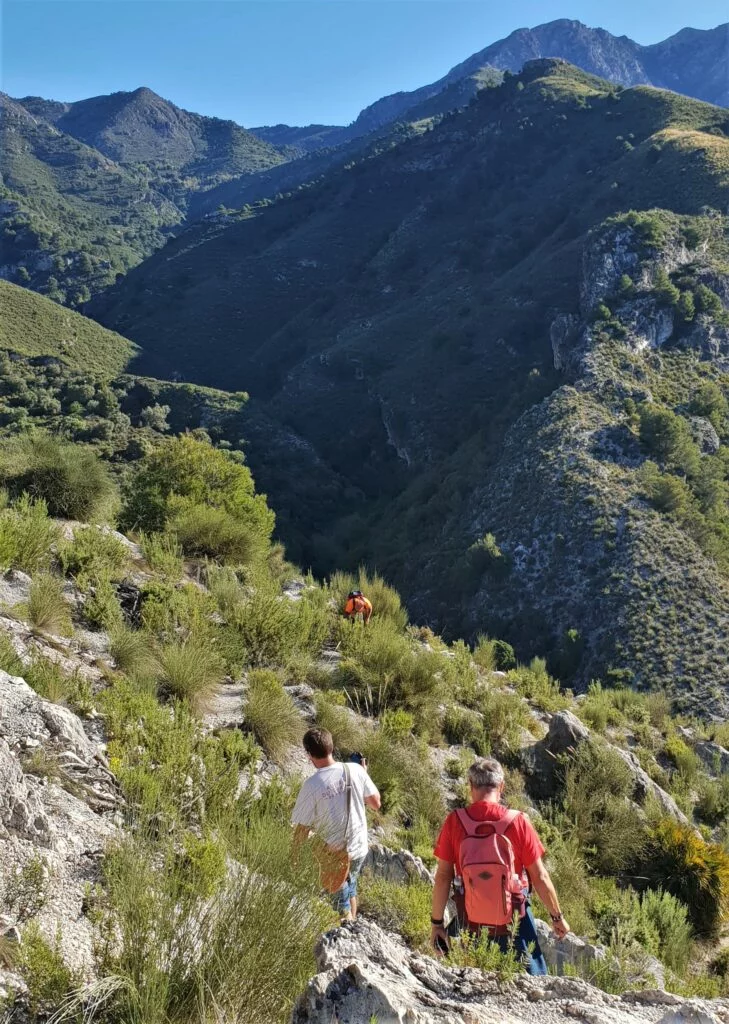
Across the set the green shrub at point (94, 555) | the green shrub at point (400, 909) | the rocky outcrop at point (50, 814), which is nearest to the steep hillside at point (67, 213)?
the green shrub at point (94, 555)

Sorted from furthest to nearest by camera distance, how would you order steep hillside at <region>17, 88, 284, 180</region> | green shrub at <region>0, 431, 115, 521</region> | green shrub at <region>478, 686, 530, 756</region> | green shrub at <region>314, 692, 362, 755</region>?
steep hillside at <region>17, 88, 284, 180</region>, green shrub at <region>0, 431, 115, 521</region>, green shrub at <region>478, 686, 530, 756</region>, green shrub at <region>314, 692, 362, 755</region>

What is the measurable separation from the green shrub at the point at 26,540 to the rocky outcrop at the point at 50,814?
2.90m

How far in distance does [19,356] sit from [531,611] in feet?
158

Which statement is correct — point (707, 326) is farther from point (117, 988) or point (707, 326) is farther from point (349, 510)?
point (117, 988)

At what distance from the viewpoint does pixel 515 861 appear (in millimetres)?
3309

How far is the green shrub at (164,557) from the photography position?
8788 millimetres

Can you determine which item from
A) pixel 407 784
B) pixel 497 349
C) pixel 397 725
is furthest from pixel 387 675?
pixel 497 349

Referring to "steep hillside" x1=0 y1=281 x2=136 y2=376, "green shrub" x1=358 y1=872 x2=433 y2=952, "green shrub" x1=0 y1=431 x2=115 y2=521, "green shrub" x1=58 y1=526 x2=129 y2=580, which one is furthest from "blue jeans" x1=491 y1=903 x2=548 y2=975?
"steep hillside" x1=0 y1=281 x2=136 y2=376

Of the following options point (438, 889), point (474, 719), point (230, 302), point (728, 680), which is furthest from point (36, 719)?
point (230, 302)

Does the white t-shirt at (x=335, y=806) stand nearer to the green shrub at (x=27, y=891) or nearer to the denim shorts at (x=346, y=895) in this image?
the denim shorts at (x=346, y=895)

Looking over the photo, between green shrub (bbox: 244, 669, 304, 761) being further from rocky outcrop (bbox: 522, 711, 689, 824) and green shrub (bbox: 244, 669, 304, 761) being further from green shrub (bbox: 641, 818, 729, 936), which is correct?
green shrub (bbox: 641, 818, 729, 936)

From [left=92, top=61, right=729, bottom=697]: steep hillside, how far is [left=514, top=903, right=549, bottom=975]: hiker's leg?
21.8m

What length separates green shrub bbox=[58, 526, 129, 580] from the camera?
7.44 meters

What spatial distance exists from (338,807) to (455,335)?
53.4 meters
